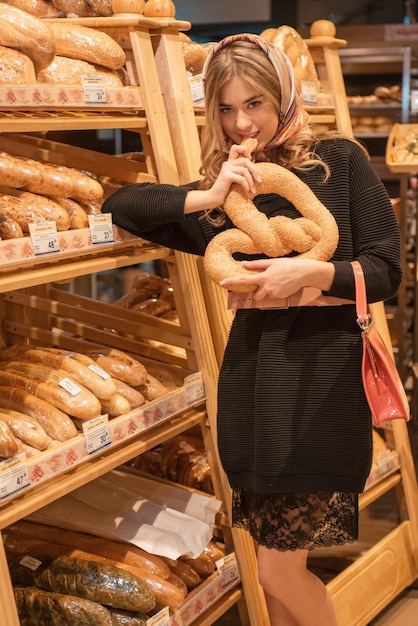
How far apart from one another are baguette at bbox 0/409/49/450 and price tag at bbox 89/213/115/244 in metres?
0.48

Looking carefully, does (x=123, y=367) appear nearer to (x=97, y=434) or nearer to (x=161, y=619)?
(x=97, y=434)

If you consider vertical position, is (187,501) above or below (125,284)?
above

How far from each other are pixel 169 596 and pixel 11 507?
61cm

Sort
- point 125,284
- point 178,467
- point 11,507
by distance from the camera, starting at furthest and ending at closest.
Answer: point 125,284
point 178,467
point 11,507

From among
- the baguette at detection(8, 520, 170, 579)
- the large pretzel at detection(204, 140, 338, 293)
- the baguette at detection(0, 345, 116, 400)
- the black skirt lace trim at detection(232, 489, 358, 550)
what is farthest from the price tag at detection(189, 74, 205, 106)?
the baguette at detection(8, 520, 170, 579)

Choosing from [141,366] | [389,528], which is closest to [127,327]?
[141,366]

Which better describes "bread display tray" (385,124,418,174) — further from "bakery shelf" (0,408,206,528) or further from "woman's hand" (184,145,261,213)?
"woman's hand" (184,145,261,213)

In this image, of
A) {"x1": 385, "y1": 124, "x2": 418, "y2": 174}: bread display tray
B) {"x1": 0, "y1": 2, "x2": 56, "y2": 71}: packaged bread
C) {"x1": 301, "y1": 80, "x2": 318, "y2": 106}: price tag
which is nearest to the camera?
{"x1": 0, "y1": 2, "x2": 56, "y2": 71}: packaged bread

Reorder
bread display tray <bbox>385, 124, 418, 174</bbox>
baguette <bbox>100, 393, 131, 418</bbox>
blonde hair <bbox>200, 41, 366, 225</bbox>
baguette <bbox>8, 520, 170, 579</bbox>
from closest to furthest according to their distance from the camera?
blonde hair <bbox>200, 41, 366, 225</bbox>
baguette <bbox>100, 393, 131, 418</bbox>
baguette <bbox>8, 520, 170, 579</bbox>
bread display tray <bbox>385, 124, 418, 174</bbox>

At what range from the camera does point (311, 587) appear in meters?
2.16

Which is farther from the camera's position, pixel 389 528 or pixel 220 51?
pixel 389 528

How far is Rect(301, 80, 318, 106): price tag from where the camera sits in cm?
291

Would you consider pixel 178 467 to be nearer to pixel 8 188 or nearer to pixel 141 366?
pixel 141 366

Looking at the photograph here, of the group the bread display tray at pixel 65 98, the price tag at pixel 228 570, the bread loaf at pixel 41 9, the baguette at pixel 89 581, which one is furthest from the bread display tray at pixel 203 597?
the bread loaf at pixel 41 9
